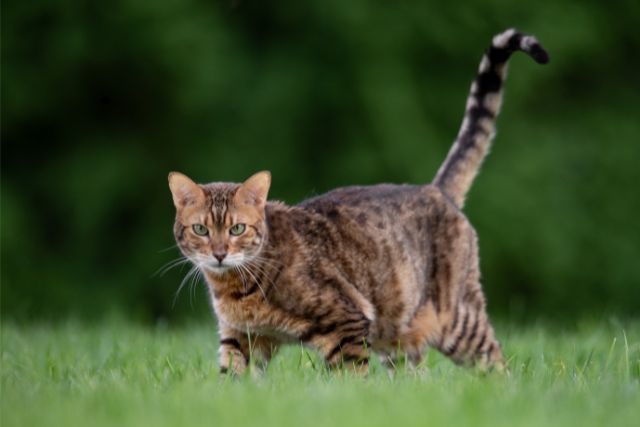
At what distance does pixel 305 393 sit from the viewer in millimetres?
3982

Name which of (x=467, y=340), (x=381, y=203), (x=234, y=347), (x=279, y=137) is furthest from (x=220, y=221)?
(x=279, y=137)

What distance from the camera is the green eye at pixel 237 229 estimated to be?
504 cm

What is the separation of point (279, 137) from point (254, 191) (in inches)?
226

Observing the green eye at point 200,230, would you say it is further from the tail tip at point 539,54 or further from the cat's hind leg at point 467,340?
the tail tip at point 539,54

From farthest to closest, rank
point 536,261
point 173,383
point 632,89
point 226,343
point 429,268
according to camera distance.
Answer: point 632,89
point 536,261
point 429,268
point 226,343
point 173,383

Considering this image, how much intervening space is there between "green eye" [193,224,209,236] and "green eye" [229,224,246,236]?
0.12 m

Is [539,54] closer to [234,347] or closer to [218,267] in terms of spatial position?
[218,267]

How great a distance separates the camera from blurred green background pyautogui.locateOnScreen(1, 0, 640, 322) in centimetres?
1078

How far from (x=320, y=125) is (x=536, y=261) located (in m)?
2.57

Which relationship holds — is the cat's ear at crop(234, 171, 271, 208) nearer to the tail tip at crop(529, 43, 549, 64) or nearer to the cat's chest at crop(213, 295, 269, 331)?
the cat's chest at crop(213, 295, 269, 331)

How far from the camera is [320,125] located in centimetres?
1116

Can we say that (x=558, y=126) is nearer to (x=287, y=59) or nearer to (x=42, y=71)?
(x=287, y=59)

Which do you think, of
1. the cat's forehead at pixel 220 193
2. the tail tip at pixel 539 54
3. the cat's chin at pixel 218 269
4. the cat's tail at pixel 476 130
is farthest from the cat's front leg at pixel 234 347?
the tail tip at pixel 539 54

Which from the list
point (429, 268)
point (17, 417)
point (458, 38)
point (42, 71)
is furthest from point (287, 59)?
point (17, 417)
